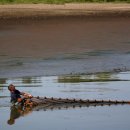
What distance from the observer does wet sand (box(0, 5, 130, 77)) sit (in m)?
28.2

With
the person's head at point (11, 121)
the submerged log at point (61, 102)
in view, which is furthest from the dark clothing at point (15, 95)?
the person's head at point (11, 121)

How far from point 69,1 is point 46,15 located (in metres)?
3.97

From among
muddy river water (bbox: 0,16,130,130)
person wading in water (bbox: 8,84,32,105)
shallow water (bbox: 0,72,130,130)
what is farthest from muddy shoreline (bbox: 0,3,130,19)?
person wading in water (bbox: 8,84,32,105)

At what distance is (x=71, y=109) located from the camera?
21.1m

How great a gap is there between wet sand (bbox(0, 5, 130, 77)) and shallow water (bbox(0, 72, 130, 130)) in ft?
5.41

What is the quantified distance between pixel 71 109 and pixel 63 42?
13.1 meters

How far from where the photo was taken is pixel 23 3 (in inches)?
1794

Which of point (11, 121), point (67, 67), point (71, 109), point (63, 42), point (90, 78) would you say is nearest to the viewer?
point (11, 121)

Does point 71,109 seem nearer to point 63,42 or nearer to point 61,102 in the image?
point 61,102

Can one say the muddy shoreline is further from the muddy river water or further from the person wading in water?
the person wading in water

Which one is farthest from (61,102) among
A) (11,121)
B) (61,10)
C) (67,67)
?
(61,10)

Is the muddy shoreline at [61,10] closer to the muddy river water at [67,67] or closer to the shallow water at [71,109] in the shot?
the muddy river water at [67,67]

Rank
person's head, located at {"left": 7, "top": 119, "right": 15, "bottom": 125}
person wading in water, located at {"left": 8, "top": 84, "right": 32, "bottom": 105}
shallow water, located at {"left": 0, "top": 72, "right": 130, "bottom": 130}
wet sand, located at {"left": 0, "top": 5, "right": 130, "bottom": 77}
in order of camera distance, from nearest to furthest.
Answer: shallow water, located at {"left": 0, "top": 72, "right": 130, "bottom": 130}
person's head, located at {"left": 7, "top": 119, "right": 15, "bottom": 125}
person wading in water, located at {"left": 8, "top": 84, "right": 32, "bottom": 105}
wet sand, located at {"left": 0, "top": 5, "right": 130, "bottom": 77}

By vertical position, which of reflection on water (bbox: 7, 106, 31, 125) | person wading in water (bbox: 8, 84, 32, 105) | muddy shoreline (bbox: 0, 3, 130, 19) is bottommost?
reflection on water (bbox: 7, 106, 31, 125)
